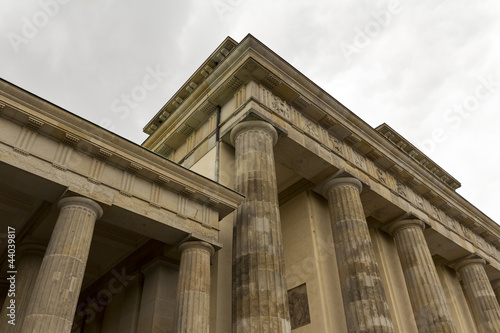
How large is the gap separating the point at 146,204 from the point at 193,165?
7.16 metres

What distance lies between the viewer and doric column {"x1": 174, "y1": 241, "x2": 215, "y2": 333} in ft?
34.0

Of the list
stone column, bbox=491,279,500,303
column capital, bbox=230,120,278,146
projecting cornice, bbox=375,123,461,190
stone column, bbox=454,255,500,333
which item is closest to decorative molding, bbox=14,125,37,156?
column capital, bbox=230,120,278,146

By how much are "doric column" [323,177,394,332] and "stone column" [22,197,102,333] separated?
10014 millimetres

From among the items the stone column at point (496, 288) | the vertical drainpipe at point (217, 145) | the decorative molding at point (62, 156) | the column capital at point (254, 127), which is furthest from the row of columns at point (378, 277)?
the decorative molding at point (62, 156)

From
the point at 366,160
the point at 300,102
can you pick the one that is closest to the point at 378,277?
the point at 366,160

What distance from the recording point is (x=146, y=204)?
11.3m

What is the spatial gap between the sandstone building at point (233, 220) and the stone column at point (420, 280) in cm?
6

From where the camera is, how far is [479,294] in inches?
947

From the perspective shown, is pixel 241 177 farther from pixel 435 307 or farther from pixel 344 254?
pixel 435 307

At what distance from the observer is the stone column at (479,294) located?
76.2 ft

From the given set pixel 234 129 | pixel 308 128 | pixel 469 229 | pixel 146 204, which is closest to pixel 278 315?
pixel 146 204

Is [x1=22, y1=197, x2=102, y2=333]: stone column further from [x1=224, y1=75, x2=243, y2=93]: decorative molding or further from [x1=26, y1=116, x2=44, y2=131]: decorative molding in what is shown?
[x1=224, y1=75, x2=243, y2=93]: decorative molding

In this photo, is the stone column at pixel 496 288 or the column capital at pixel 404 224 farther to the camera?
the stone column at pixel 496 288

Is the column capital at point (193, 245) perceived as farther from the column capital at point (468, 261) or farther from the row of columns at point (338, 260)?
the column capital at point (468, 261)
